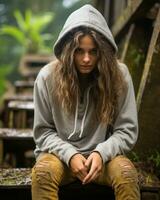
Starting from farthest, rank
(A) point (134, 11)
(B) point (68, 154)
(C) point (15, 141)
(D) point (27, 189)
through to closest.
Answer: (C) point (15, 141) → (A) point (134, 11) → (D) point (27, 189) → (B) point (68, 154)

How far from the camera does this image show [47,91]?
328cm

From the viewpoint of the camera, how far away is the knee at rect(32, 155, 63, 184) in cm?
294

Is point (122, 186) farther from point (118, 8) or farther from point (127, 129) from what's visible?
point (118, 8)

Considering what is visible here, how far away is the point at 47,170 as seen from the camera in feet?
9.74

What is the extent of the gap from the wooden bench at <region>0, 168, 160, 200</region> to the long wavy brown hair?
487mm

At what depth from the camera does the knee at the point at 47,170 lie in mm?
2939

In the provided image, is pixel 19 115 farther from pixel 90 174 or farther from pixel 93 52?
pixel 90 174

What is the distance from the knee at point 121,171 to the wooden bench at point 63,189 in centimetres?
28

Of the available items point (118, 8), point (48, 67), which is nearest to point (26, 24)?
point (118, 8)

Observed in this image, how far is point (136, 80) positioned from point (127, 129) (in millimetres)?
1458

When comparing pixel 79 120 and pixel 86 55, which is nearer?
pixel 86 55

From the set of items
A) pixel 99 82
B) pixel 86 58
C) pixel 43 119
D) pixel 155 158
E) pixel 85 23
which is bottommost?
pixel 155 158

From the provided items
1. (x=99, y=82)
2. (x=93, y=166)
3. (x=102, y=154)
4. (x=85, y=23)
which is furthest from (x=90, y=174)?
(x=85, y=23)

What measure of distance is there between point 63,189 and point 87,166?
0.50 metres
